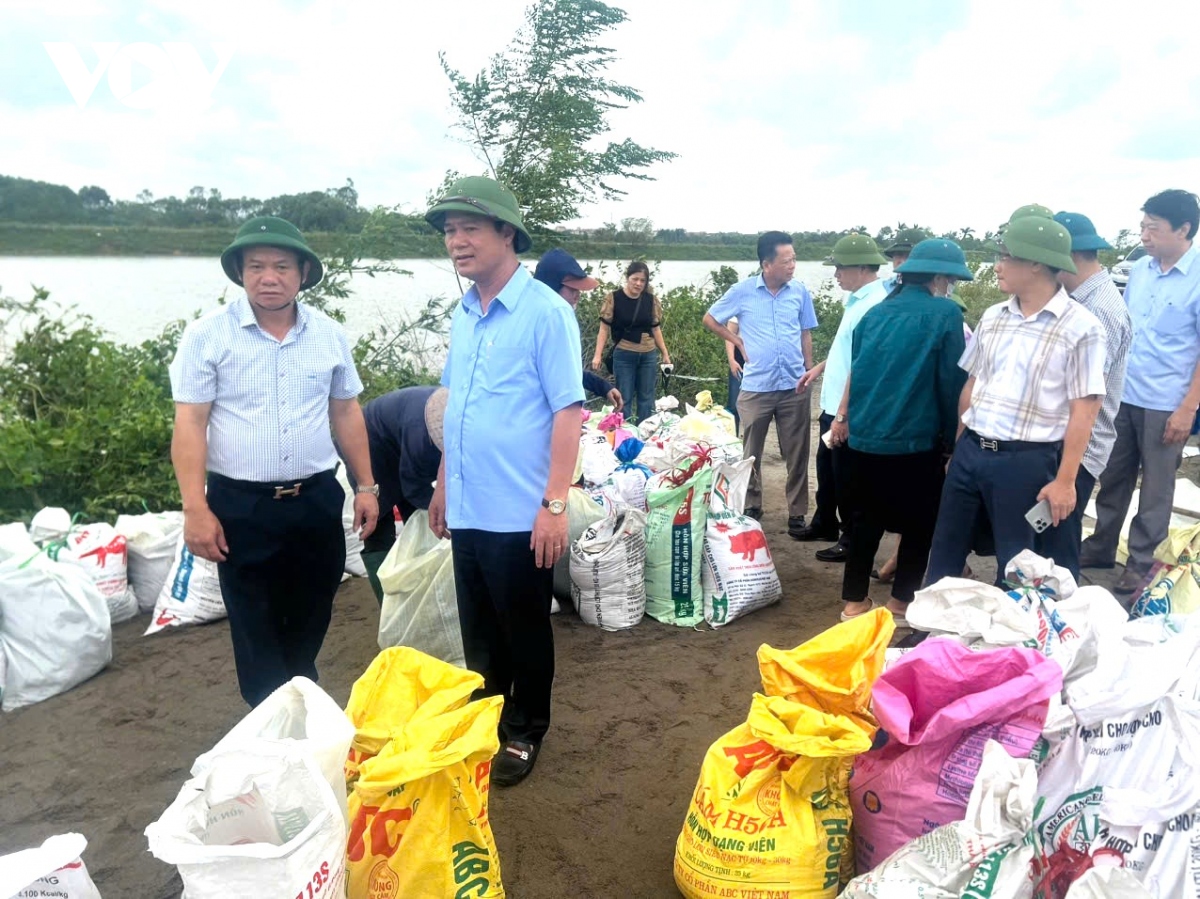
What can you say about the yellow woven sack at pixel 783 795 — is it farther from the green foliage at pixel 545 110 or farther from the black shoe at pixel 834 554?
the green foliage at pixel 545 110

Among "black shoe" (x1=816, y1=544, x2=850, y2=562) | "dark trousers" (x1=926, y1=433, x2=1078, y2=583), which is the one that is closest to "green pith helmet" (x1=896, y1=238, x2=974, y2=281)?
"dark trousers" (x1=926, y1=433, x2=1078, y2=583)

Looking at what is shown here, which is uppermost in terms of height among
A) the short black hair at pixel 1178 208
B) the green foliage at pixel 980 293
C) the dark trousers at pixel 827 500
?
the short black hair at pixel 1178 208

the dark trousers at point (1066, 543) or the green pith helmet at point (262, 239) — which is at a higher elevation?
the green pith helmet at point (262, 239)

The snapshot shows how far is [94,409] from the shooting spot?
15.9 ft

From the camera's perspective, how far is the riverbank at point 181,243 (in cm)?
719

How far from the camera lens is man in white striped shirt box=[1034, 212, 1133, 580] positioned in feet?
10.6

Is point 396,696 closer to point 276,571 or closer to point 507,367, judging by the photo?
point 276,571

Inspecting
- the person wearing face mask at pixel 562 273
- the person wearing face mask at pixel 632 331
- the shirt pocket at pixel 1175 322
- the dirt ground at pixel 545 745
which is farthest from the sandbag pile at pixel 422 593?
the person wearing face mask at pixel 632 331

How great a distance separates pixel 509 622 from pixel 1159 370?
330 centimetres

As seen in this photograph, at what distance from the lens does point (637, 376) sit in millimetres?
6641

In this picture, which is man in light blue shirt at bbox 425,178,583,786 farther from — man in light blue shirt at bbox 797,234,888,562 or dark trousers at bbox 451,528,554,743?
man in light blue shirt at bbox 797,234,888,562

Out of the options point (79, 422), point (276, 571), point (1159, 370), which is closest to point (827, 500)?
point (1159, 370)

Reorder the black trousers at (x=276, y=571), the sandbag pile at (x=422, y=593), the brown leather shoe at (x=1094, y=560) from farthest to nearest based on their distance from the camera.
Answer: the brown leather shoe at (x=1094, y=560), the sandbag pile at (x=422, y=593), the black trousers at (x=276, y=571)

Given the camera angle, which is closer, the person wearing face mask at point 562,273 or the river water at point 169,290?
the person wearing face mask at point 562,273
